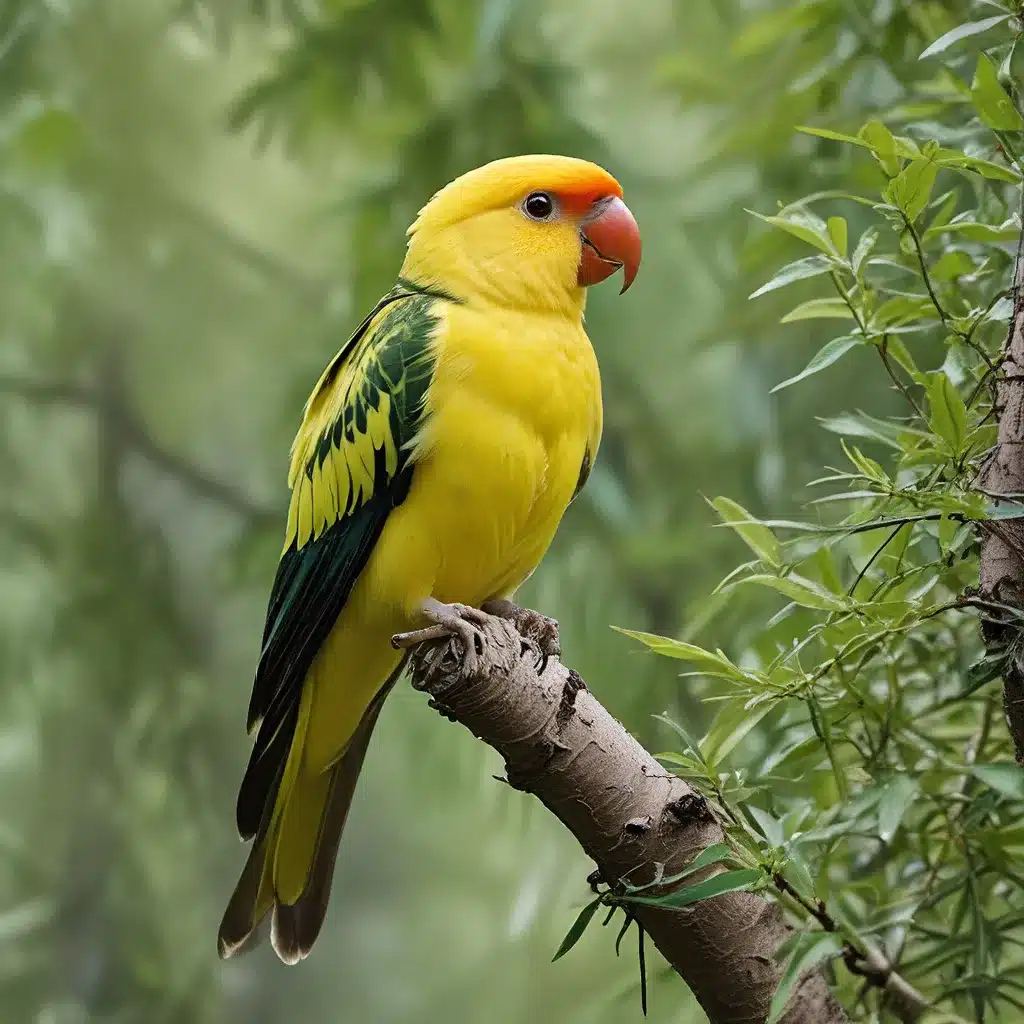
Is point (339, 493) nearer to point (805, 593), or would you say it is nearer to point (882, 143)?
point (805, 593)

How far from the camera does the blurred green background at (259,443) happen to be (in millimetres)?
2408

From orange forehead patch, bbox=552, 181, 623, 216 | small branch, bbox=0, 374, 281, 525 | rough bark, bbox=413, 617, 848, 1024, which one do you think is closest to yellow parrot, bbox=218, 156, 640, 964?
orange forehead patch, bbox=552, 181, 623, 216

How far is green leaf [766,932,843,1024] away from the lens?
94cm

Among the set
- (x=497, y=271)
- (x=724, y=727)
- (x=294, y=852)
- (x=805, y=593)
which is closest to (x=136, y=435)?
(x=294, y=852)

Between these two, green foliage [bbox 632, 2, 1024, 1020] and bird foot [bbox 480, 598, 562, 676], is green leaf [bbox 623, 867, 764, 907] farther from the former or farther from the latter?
bird foot [bbox 480, 598, 562, 676]

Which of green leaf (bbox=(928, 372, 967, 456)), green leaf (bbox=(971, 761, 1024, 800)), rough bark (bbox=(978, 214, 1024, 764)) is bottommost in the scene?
green leaf (bbox=(971, 761, 1024, 800))

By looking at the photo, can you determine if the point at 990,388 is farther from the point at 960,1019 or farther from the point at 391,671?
the point at 391,671

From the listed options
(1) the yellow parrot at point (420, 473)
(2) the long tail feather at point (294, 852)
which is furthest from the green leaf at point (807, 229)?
(2) the long tail feather at point (294, 852)

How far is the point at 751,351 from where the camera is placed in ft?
7.68

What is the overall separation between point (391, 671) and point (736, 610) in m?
0.62

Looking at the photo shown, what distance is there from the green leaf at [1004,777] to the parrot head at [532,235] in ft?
2.44

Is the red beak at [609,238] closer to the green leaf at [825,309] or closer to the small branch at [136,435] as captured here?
the green leaf at [825,309]

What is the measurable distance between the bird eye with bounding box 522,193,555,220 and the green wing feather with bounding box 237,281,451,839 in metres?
0.16

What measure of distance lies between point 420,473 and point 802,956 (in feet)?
2.16
